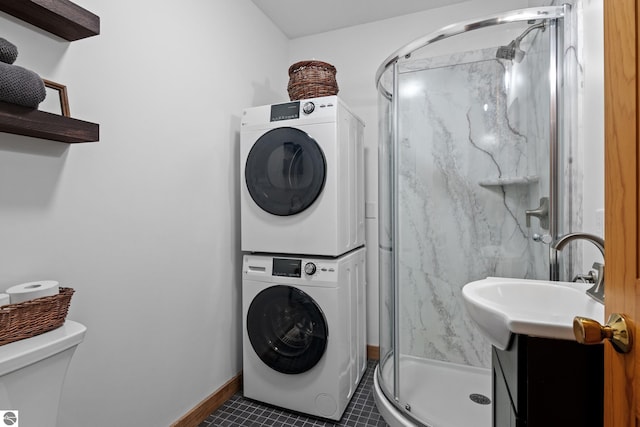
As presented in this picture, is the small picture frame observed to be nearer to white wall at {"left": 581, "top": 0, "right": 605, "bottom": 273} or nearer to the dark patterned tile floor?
the dark patterned tile floor

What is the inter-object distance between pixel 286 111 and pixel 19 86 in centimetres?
125

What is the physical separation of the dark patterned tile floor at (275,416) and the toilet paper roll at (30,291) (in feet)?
4.04

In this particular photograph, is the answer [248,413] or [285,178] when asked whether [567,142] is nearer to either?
[285,178]

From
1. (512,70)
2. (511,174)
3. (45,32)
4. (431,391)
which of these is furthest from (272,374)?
(512,70)

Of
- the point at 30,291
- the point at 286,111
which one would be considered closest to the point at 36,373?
the point at 30,291

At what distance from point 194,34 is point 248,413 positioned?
7.10ft

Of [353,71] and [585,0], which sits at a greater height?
[353,71]

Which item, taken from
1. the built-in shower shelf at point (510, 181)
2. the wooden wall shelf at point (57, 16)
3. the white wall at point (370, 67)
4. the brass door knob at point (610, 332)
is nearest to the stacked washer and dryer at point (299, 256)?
the white wall at point (370, 67)

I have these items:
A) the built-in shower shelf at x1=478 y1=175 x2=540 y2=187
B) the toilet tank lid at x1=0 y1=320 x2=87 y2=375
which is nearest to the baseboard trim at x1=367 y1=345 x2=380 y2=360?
the built-in shower shelf at x1=478 y1=175 x2=540 y2=187

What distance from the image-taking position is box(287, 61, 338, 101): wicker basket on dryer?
6.87 feet

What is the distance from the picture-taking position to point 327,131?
1901 millimetres

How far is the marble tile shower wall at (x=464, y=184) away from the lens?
1689mm

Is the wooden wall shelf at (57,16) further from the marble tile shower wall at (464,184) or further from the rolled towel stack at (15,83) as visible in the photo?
the marble tile shower wall at (464,184)

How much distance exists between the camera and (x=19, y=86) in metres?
0.96
